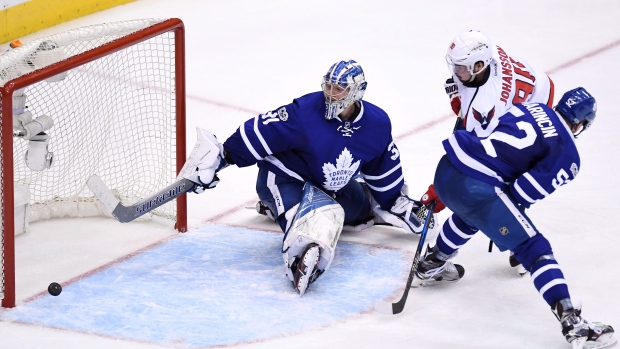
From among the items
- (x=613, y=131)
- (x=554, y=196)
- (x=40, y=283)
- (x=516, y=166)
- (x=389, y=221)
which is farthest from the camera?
(x=613, y=131)

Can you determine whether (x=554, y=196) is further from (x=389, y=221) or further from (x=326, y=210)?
(x=326, y=210)

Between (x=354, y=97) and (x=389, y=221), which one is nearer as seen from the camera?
(x=354, y=97)

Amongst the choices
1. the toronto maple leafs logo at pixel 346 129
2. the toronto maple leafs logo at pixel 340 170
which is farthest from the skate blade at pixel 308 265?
the toronto maple leafs logo at pixel 346 129

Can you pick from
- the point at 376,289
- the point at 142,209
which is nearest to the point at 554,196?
the point at 376,289

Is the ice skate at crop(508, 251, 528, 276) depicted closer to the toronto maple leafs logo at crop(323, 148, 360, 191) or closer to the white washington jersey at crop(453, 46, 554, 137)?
the white washington jersey at crop(453, 46, 554, 137)

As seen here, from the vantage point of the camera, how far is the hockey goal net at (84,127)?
170 inches

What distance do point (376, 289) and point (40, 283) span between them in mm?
1203

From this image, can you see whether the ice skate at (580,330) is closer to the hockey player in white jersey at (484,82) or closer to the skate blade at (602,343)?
the skate blade at (602,343)

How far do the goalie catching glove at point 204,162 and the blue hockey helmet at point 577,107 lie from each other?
1274 mm

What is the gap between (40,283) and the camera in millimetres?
4418

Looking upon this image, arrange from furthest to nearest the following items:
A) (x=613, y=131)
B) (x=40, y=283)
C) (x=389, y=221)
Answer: (x=613, y=131)
(x=389, y=221)
(x=40, y=283)

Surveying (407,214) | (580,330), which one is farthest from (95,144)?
(580,330)

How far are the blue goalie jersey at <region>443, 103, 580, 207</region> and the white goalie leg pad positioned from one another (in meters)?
0.55

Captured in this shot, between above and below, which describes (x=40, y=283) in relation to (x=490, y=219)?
below
